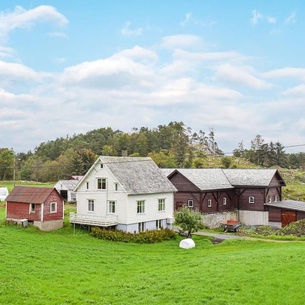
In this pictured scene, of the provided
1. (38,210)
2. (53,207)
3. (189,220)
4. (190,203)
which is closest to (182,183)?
(190,203)

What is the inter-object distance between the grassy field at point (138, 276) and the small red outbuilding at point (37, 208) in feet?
29.6

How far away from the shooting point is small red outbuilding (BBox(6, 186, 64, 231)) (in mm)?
46500

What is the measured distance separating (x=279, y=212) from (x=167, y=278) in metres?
38.0

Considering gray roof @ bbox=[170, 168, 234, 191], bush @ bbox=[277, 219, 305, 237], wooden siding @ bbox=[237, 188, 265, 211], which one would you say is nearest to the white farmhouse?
gray roof @ bbox=[170, 168, 234, 191]

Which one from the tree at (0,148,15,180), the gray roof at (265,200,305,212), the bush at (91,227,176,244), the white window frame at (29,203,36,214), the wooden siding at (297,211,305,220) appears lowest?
the bush at (91,227,176,244)

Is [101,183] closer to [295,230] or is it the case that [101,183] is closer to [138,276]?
[295,230]

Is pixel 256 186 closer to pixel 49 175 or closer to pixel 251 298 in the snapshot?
pixel 251 298

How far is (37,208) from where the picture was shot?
4666cm

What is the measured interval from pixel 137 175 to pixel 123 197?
14.9 ft

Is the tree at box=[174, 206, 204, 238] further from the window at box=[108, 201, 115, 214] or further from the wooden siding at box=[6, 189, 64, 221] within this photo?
the wooden siding at box=[6, 189, 64, 221]

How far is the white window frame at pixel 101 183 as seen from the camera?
48.8 metres

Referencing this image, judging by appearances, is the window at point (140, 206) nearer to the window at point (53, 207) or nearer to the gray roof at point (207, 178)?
the window at point (53, 207)

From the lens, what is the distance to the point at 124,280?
25000 millimetres

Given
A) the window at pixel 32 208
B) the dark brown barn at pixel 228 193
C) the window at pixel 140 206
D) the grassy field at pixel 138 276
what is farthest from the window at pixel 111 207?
the dark brown barn at pixel 228 193
